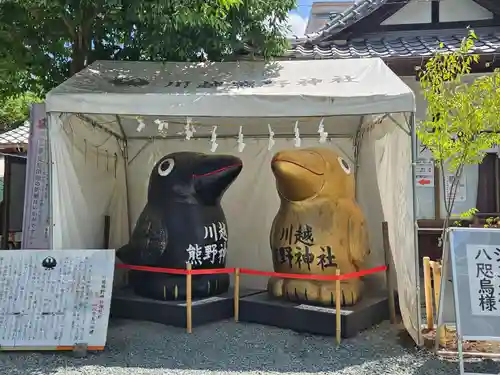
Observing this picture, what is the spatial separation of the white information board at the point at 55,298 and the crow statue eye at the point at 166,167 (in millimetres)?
1163

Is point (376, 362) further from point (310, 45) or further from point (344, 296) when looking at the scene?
point (310, 45)

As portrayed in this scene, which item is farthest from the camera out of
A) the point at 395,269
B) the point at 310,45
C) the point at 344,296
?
the point at 310,45

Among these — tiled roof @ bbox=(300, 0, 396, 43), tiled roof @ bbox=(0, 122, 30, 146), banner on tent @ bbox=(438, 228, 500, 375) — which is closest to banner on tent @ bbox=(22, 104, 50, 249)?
banner on tent @ bbox=(438, 228, 500, 375)

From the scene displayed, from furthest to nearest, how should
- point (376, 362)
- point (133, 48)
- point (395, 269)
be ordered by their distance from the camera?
point (133, 48)
point (395, 269)
point (376, 362)

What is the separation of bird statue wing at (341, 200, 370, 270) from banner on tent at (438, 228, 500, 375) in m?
1.03

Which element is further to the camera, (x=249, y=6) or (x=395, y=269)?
(x=249, y=6)

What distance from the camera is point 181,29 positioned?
5594 millimetres

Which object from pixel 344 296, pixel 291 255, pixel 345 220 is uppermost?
pixel 345 220

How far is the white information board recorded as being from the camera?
410 cm

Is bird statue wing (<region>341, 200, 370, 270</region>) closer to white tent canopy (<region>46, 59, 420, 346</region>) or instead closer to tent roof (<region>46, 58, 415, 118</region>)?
white tent canopy (<region>46, 59, 420, 346</region>)

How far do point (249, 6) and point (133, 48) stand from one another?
61.4 inches

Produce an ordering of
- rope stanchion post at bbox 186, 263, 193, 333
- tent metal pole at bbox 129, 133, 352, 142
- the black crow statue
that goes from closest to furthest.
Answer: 1. rope stanchion post at bbox 186, 263, 193, 333
2. the black crow statue
3. tent metal pole at bbox 129, 133, 352, 142

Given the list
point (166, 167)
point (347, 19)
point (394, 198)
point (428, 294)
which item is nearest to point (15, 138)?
point (166, 167)

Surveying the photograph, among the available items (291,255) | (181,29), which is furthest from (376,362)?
(181,29)
